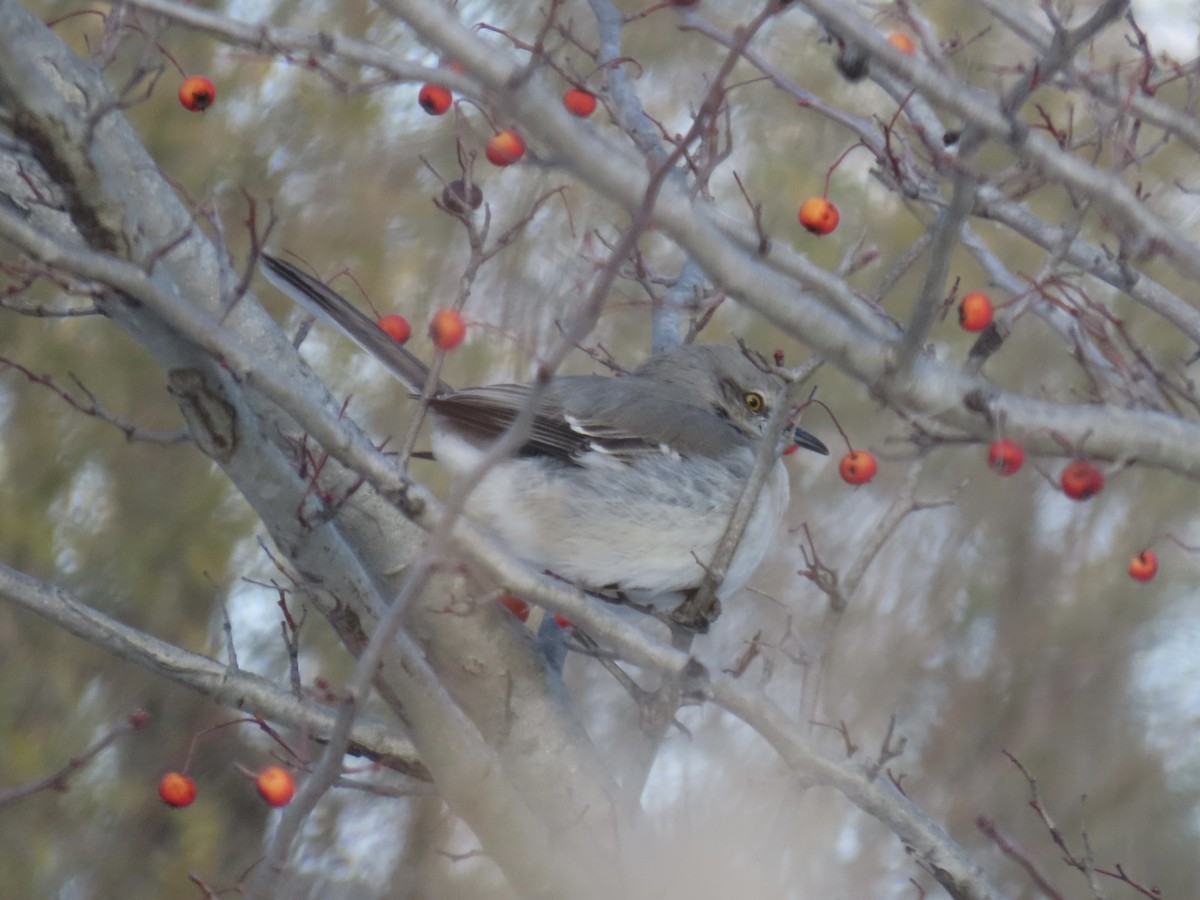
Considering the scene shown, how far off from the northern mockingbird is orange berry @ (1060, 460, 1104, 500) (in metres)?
1.12

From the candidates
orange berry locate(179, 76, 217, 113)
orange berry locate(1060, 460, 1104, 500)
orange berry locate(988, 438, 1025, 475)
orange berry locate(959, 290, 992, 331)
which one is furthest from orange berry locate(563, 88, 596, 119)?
orange berry locate(1060, 460, 1104, 500)

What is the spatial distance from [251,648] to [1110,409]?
146 inches

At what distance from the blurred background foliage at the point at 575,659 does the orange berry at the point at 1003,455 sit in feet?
3.97

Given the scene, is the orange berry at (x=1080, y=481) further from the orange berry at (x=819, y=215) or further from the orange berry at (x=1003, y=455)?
the orange berry at (x=819, y=215)

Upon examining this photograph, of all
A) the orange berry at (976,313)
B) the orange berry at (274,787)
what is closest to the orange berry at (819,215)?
the orange berry at (976,313)

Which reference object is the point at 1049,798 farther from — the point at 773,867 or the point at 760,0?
the point at 760,0

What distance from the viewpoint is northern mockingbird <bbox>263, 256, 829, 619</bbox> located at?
4262 millimetres

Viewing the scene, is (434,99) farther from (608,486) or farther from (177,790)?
(177,790)

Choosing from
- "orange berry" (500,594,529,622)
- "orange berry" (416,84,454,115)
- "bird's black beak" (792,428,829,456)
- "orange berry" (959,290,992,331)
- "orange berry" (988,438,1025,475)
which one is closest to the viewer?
"orange berry" (988,438,1025,475)

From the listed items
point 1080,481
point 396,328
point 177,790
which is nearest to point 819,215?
point 1080,481

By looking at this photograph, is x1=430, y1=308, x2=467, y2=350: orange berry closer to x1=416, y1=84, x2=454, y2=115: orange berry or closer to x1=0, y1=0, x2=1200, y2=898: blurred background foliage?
x1=416, y1=84, x2=454, y2=115: orange berry

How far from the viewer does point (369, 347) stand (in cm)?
391

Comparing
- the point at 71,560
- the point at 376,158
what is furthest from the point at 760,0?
the point at 71,560

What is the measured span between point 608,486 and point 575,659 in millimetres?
1874
